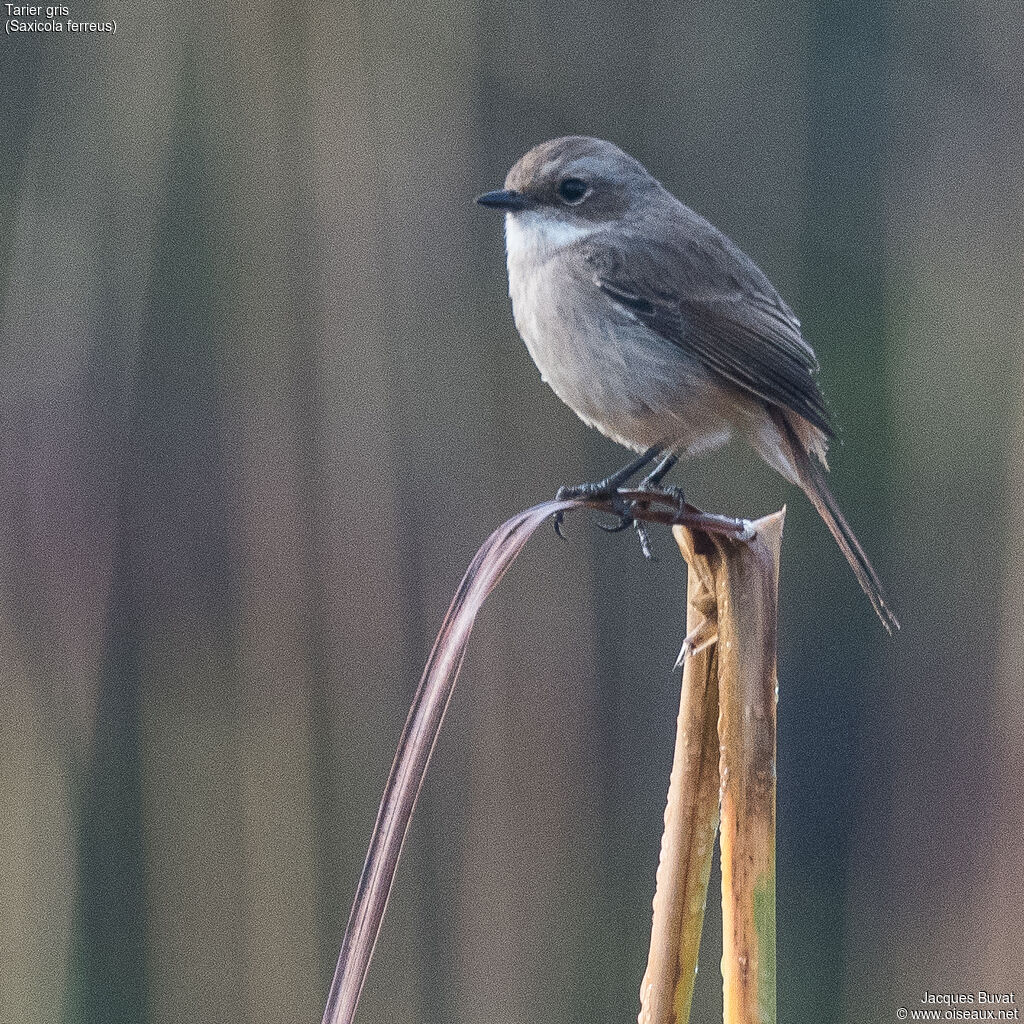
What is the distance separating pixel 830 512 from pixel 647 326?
1.78ft

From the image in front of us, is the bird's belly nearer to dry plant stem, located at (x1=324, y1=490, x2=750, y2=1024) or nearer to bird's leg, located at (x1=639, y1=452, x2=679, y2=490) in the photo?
bird's leg, located at (x1=639, y1=452, x2=679, y2=490)

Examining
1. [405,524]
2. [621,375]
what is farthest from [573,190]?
[405,524]

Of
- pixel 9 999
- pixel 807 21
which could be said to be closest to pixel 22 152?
pixel 9 999

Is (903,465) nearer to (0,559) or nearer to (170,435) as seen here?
(170,435)

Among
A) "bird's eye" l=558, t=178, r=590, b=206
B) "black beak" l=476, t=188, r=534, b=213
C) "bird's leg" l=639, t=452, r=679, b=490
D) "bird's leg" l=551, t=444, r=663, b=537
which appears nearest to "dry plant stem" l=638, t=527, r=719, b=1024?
"bird's leg" l=551, t=444, r=663, b=537

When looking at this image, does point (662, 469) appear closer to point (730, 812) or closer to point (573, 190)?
point (573, 190)

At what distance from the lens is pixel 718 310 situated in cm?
267

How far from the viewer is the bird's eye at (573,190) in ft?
9.03

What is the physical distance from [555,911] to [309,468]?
41.6 inches

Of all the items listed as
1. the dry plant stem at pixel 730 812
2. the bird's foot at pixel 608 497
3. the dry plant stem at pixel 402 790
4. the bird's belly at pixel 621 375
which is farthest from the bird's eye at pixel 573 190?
the dry plant stem at pixel 402 790

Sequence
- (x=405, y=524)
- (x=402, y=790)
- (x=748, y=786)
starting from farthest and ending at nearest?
(x=405, y=524) → (x=748, y=786) → (x=402, y=790)

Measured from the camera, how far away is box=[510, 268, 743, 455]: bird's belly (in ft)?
8.32

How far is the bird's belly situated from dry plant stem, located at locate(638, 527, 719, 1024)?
3.47 feet

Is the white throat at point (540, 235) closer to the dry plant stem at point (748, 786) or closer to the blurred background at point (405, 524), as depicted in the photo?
the blurred background at point (405, 524)
